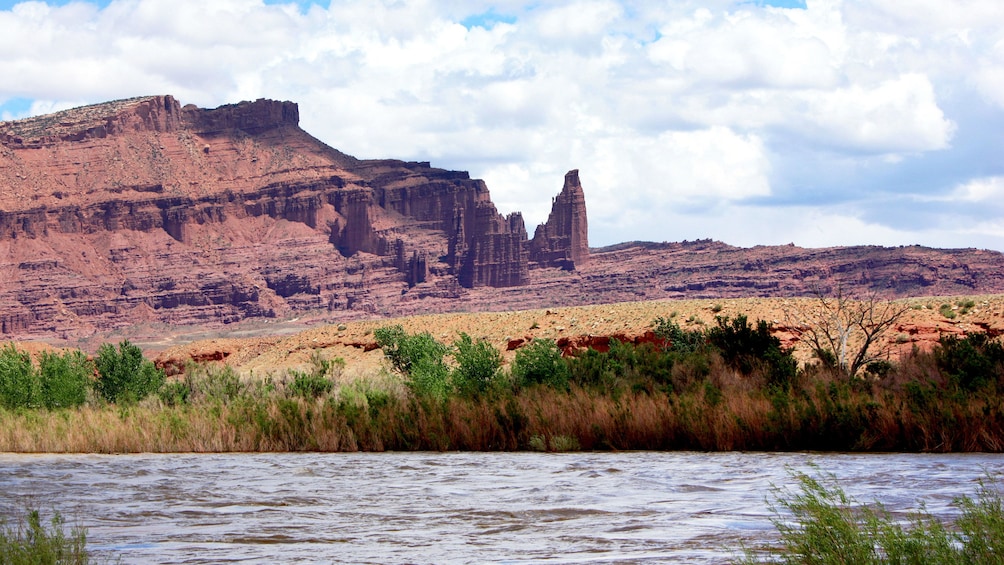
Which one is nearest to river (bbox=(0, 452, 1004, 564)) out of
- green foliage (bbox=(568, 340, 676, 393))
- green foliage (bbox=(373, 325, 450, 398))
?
green foliage (bbox=(568, 340, 676, 393))

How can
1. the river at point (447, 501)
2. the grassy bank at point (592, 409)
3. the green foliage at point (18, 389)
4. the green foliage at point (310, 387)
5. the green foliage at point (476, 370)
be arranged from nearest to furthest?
the river at point (447, 501), the grassy bank at point (592, 409), the green foliage at point (476, 370), the green foliage at point (18, 389), the green foliage at point (310, 387)

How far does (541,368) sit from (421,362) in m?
6.31

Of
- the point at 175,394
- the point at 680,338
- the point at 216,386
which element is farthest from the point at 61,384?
the point at 680,338

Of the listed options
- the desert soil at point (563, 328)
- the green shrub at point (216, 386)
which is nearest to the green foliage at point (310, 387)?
the green shrub at point (216, 386)

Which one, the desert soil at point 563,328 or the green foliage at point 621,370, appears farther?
the desert soil at point 563,328

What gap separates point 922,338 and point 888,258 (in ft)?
407

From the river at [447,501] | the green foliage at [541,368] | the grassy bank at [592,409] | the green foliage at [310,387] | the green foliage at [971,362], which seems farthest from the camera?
the green foliage at [310,387]

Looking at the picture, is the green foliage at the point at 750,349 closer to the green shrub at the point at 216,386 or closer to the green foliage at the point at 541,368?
the green foliage at the point at 541,368

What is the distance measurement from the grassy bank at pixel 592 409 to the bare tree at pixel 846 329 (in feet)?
2.05

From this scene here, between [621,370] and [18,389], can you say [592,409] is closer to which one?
[621,370]

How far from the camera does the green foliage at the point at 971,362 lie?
76.3ft

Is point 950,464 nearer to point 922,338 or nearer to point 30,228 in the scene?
point 922,338

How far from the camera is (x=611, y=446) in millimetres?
22047

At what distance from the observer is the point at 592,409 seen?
23.0 meters
